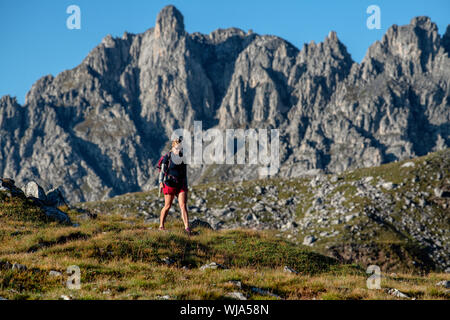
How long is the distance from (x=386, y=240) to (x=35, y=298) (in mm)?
54766

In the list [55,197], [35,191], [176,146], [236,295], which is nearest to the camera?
[236,295]

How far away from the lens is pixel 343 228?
59688 mm

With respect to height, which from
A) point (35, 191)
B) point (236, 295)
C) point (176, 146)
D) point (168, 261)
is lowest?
point (236, 295)

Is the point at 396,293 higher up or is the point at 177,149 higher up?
the point at 177,149

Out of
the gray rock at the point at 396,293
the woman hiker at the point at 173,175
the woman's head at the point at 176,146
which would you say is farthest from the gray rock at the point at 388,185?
the gray rock at the point at 396,293

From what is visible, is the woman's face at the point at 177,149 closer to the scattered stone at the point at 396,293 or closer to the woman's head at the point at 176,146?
the woman's head at the point at 176,146

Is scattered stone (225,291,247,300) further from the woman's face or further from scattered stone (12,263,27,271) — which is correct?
the woman's face

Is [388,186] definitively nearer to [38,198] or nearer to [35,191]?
[35,191]

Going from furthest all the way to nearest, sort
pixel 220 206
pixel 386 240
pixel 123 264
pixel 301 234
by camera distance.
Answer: pixel 220 206
pixel 301 234
pixel 386 240
pixel 123 264

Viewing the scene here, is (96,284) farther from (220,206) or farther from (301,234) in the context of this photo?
(220,206)

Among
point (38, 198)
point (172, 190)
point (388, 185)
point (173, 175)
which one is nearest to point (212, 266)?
point (172, 190)

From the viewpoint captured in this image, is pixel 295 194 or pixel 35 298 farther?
pixel 295 194
